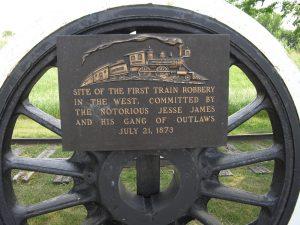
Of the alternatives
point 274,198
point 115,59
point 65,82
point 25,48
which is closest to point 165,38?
point 115,59

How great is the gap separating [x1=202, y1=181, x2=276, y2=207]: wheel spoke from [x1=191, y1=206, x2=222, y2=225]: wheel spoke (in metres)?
0.15

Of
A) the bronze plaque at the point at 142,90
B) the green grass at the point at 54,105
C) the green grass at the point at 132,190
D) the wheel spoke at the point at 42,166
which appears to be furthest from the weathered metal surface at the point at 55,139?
the bronze plaque at the point at 142,90

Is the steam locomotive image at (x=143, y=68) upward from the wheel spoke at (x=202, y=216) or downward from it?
upward

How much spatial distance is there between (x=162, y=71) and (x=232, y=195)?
1.03 metres

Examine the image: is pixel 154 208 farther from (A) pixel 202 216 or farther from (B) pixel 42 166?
(B) pixel 42 166

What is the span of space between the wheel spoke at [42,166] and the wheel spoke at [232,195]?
35.5 inches

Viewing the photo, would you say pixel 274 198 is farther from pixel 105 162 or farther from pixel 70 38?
pixel 70 38

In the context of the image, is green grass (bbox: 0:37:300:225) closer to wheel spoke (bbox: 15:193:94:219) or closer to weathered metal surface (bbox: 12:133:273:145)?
weathered metal surface (bbox: 12:133:273:145)

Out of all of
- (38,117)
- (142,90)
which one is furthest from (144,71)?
(38,117)

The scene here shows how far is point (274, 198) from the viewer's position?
305cm

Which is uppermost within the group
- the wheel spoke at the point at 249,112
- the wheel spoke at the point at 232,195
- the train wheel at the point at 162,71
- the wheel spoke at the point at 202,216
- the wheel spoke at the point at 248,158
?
the train wheel at the point at 162,71

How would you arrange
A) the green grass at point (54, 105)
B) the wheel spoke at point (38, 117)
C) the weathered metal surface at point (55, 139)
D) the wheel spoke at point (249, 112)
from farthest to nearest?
the green grass at point (54, 105) → the weathered metal surface at point (55, 139) → the wheel spoke at point (249, 112) → the wheel spoke at point (38, 117)

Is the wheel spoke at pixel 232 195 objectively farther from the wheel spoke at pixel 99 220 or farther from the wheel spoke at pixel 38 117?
the wheel spoke at pixel 38 117

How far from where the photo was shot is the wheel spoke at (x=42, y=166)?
2875 millimetres
